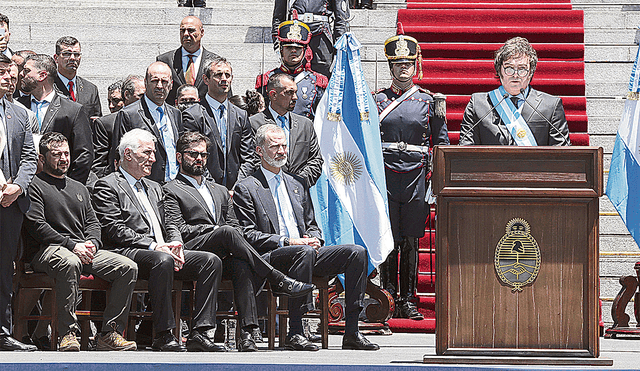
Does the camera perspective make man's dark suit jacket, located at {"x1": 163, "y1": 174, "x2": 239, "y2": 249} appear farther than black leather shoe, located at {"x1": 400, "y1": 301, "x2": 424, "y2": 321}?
No

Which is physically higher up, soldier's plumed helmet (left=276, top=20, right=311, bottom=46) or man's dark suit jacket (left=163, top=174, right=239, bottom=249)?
soldier's plumed helmet (left=276, top=20, right=311, bottom=46)

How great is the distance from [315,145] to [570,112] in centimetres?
324

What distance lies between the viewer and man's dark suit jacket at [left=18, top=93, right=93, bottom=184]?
268 inches

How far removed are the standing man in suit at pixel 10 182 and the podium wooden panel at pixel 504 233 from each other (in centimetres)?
241

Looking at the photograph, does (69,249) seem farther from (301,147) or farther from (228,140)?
(301,147)

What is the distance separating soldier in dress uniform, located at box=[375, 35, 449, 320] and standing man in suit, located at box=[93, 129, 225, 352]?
1740 millimetres

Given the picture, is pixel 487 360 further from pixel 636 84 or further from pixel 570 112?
pixel 570 112

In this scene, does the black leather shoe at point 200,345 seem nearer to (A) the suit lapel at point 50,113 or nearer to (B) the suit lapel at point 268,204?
(B) the suit lapel at point 268,204

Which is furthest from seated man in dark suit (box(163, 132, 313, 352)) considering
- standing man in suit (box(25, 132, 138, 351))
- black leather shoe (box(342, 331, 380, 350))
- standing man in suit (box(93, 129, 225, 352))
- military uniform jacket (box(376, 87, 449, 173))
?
military uniform jacket (box(376, 87, 449, 173))

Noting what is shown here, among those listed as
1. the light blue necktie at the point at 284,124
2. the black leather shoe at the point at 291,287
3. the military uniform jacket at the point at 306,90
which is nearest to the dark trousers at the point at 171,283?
the black leather shoe at the point at 291,287

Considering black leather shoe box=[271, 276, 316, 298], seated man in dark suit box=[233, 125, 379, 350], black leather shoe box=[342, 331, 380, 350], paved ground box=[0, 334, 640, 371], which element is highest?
seated man in dark suit box=[233, 125, 379, 350]

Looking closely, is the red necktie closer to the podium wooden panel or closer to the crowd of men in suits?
the crowd of men in suits

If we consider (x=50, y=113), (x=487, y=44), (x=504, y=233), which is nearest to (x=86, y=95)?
(x=50, y=113)

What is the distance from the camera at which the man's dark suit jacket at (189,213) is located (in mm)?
6375
